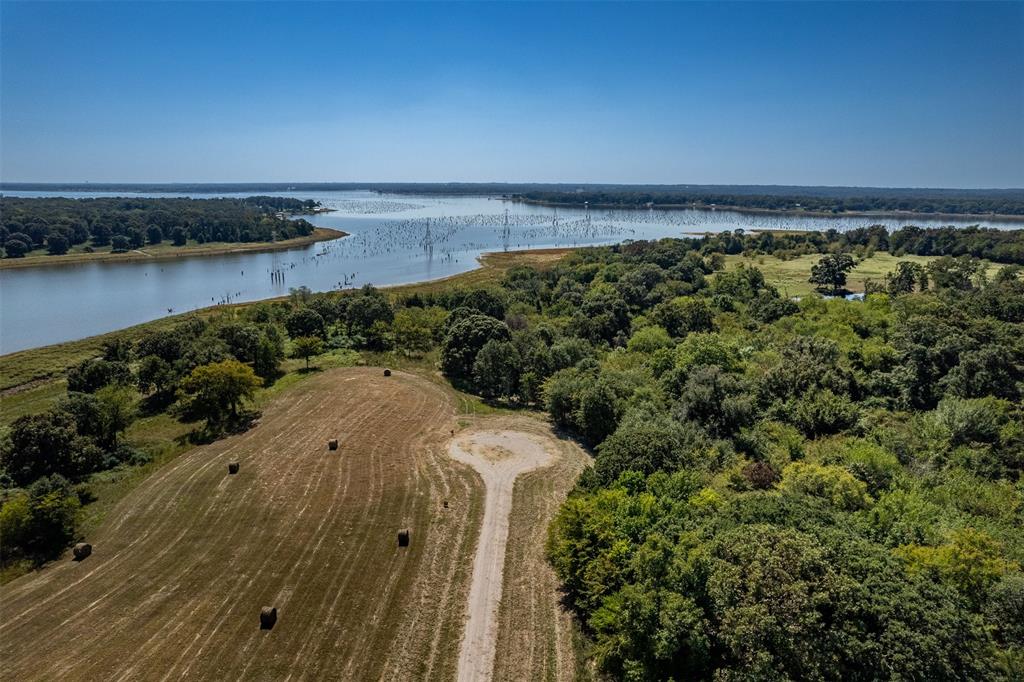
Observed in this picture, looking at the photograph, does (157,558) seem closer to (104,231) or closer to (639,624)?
(639,624)

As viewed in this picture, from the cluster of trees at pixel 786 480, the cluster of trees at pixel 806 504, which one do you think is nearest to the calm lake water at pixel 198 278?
the cluster of trees at pixel 786 480

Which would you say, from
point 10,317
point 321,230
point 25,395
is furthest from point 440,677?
point 321,230

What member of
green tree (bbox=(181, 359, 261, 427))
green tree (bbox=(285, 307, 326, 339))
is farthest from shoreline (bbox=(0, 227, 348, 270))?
green tree (bbox=(181, 359, 261, 427))

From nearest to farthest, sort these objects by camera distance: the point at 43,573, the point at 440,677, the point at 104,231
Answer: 1. the point at 440,677
2. the point at 43,573
3. the point at 104,231

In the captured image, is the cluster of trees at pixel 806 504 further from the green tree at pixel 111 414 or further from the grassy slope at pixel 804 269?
the grassy slope at pixel 804 269

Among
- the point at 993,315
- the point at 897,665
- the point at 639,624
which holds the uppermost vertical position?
the point at 993,315
